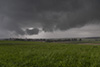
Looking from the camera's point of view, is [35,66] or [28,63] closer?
[35,66]

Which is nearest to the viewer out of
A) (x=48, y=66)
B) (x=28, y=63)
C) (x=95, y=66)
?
(x=95, y=66)

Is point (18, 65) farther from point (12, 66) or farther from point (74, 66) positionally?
point (74, 66)

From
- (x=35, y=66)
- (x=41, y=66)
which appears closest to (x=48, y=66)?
(x=41, y=66)

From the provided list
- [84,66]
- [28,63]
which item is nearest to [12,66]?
[28,63]

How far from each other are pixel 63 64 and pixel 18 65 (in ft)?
13.6

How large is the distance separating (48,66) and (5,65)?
4.05 m

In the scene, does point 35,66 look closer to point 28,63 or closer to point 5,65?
point 28,63

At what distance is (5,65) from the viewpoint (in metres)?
8.21

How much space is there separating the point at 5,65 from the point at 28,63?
6.88 feet

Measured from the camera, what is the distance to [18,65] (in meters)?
8.16

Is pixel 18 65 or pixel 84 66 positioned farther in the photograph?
pixel 18 65

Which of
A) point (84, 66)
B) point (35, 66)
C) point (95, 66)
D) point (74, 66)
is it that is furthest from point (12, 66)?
point (95, 66)

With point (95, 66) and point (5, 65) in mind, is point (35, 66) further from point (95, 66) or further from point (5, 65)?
point (95, 66)

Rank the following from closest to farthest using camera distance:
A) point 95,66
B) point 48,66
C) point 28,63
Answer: point 95,66 < point 48,66 < point 28,63
